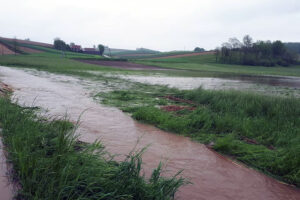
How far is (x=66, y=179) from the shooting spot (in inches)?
118

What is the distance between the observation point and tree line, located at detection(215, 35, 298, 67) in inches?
2985

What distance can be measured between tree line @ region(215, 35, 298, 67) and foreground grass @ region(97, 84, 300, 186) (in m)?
71.0

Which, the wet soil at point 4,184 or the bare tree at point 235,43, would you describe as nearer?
the wet soil at point 4,184

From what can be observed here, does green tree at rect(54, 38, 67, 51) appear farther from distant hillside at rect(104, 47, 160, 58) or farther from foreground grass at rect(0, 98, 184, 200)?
foreground grass at rect(0, 98, 184, 200)

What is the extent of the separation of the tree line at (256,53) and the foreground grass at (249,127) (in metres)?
71.0

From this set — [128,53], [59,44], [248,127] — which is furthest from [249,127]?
[128,53]

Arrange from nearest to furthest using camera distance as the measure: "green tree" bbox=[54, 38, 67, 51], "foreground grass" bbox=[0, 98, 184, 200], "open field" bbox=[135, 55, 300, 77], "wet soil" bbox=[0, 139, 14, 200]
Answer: "foreground grass" bbox=[0, 98, 184, 200]
"wet soil" bbox=[0, 139, 14, 200]
"open field" bbox=[135, 55, 300, 77]
"green tree" bbox=[54, 38, 67, 51]

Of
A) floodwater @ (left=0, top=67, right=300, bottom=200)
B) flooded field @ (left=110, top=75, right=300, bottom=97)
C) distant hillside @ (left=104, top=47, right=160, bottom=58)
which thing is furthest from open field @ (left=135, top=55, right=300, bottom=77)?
floodwater @ (left=0, top=67, right=300, bottom=200)

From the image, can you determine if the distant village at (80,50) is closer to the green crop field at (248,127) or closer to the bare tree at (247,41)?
the bare tree at (247,41)

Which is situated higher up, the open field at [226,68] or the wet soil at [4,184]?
the open field at [226,68]

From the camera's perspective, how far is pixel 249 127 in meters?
7.54

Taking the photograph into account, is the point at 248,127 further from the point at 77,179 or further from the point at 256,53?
the point at 256,53

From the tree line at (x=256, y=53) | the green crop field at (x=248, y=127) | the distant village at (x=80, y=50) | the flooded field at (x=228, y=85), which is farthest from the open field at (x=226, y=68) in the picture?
the distant village at (x=80, y=50)

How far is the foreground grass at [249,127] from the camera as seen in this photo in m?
5.50
